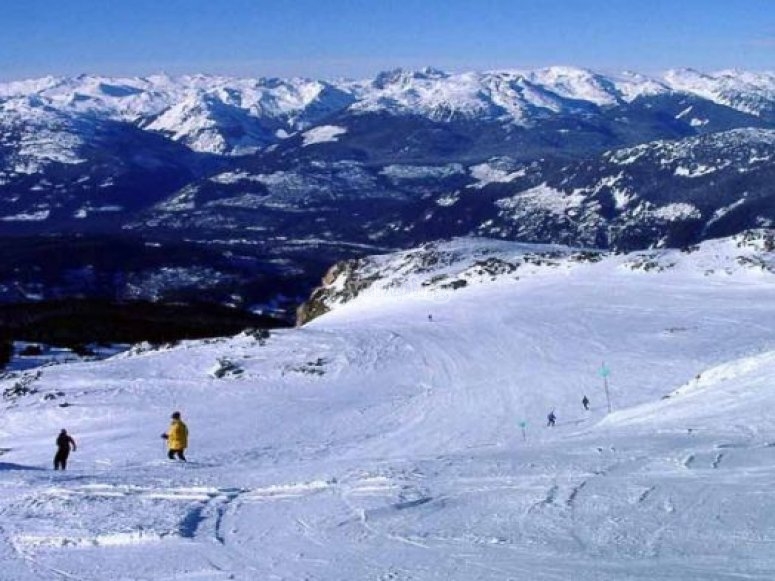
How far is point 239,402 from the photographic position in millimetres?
41531

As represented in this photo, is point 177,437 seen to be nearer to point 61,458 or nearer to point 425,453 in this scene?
point 61,458

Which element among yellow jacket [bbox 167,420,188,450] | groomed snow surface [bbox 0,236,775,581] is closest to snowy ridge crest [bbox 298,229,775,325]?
groomed snow surface [bbox 0,236,775,581]

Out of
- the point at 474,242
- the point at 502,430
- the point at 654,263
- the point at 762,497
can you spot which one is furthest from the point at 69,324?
the point at 762,497

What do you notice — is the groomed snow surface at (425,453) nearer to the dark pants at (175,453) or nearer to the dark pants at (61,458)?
the dark pants at (61,458)

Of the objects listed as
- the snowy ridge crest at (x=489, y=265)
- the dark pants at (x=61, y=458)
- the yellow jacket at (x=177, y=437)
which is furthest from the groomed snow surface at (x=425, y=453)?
the snowy ridge crest at (x=489, y=265)

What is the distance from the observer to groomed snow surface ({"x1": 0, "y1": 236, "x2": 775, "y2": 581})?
39.3 feet

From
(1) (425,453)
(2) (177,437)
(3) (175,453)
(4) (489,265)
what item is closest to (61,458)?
(3) (175,453)

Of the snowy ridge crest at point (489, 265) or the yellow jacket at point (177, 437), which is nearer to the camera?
the yellow jacket at point (177, 437)

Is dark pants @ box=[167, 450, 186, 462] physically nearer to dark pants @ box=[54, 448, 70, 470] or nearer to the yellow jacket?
the yellow jacket

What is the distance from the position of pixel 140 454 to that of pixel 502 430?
11.5 meters

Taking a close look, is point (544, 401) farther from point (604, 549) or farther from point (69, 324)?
point (69, 324)

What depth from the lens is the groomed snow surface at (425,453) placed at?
11984mm

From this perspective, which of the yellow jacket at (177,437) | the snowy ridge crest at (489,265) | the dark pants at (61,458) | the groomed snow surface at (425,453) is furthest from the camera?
the snowy ridge crest at (489,265)

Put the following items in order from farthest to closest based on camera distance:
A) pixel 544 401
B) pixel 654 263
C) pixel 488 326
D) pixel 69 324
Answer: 1. pixel 69 324
2. pixel 654 263
3. pixel 488 326
4. pixel 544 401
